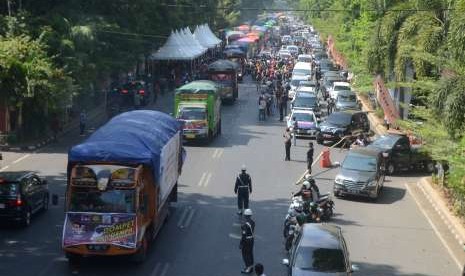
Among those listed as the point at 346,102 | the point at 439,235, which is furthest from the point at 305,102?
the point at 439,235

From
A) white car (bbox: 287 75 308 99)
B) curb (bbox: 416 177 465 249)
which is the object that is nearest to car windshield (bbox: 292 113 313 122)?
curb (bbox: 416 177 465 249)

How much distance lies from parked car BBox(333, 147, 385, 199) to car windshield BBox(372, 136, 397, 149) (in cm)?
397

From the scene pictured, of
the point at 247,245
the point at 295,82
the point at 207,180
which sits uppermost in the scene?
the point at 247,245

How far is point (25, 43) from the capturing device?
35.6 m

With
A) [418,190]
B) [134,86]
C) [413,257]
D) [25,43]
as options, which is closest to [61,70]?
[25,43]

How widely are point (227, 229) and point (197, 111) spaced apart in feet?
51.9

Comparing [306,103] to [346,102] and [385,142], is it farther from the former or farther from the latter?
[385,142]

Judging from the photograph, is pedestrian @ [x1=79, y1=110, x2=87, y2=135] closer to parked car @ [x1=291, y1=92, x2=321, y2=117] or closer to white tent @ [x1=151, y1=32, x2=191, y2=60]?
parked car @ [x1=291, y1=92, x2=321, y2=117]

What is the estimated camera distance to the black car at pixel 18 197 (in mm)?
21875

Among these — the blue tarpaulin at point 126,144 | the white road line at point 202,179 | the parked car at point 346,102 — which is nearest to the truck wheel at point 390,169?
the white road line at point 202,179

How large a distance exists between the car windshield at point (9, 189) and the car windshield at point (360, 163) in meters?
11.9

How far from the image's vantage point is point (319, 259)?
1672cm

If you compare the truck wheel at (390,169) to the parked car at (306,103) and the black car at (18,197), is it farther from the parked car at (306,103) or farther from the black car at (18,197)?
the black car at (18,197)

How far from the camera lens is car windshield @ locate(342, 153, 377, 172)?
2831cm
